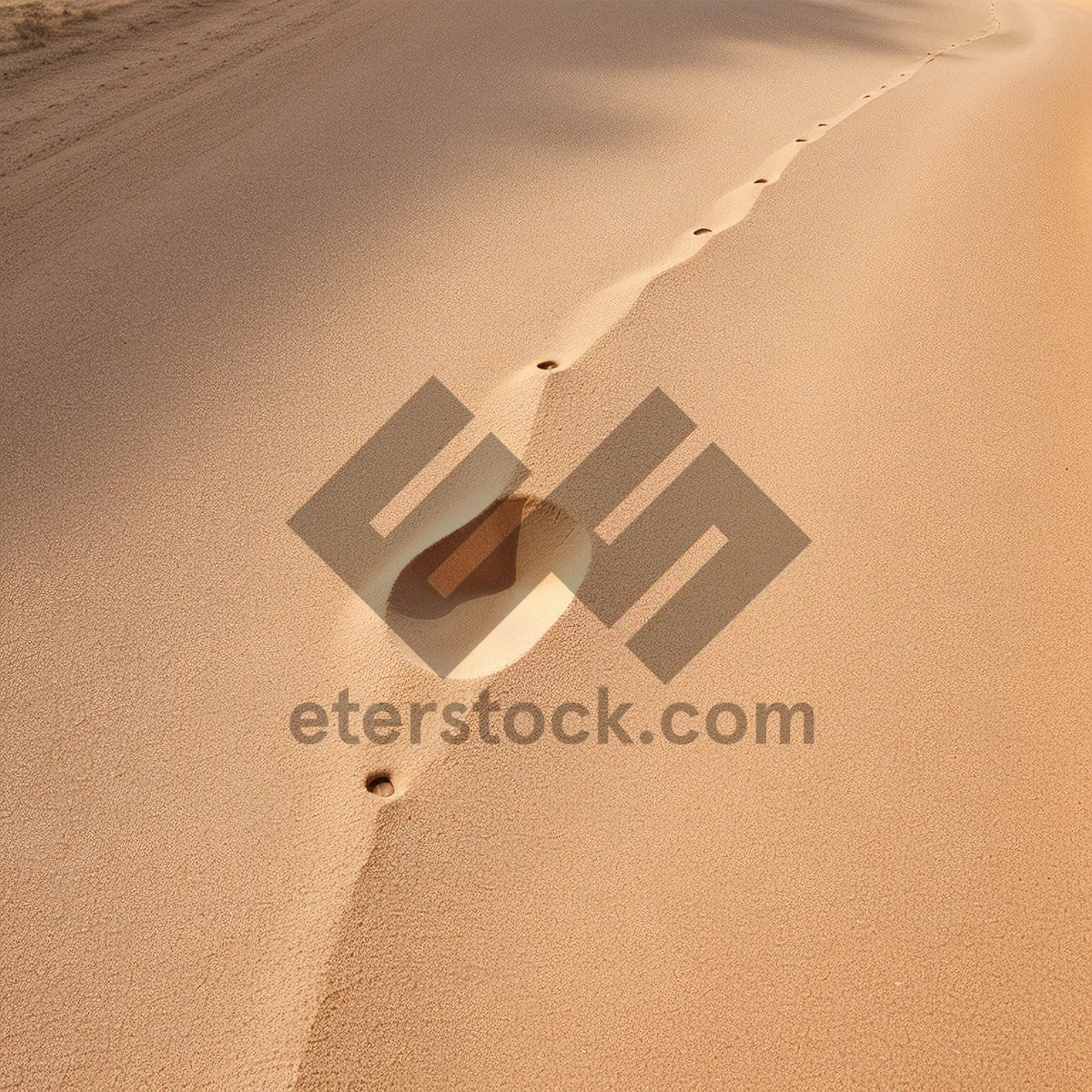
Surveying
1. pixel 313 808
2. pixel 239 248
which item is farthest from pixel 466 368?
pixel 313 808

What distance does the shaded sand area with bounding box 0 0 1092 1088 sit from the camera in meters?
1.03

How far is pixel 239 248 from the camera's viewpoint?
2381 mm

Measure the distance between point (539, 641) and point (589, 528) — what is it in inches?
11.3

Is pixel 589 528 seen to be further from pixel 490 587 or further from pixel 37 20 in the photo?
pixel 37 20

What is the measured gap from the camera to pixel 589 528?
1615mm

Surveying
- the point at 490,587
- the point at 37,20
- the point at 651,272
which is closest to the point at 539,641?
the point at 490,587

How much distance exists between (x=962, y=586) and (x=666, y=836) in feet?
2.34

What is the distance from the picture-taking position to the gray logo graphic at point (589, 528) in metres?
1.47

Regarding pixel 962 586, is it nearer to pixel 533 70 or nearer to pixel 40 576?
pixel 40 576

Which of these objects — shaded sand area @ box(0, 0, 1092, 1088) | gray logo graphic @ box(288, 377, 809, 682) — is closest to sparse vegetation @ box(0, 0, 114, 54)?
shaded sand area @ box(0, 0, 1092, 1088)

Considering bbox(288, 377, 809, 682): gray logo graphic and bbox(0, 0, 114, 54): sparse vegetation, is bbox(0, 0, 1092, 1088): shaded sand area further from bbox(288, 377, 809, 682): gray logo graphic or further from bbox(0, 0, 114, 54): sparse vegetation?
bbox(0, 0, 114, 54): sparse vegetation

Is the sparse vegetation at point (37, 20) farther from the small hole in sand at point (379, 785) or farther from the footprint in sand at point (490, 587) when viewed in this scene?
the small hole in sand at point (379, 785)

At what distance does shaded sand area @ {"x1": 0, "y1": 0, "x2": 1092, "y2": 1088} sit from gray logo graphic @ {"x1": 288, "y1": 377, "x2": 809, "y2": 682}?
37 mm

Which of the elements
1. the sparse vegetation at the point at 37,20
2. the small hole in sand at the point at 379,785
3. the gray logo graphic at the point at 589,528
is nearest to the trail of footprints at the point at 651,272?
the small hole in sand at the point at 379,785
